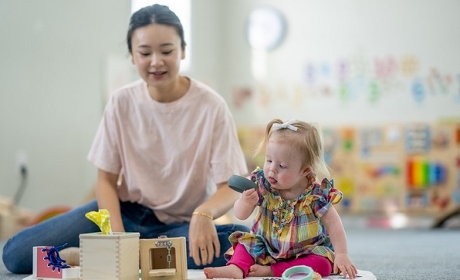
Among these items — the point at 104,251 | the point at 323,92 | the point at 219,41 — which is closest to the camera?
the point at 104,251

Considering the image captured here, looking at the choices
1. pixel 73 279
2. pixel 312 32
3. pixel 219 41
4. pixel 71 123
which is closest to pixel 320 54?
pixel 312 32

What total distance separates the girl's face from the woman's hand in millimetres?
269

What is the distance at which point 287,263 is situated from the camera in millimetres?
1762

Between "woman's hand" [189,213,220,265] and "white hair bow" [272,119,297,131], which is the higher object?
"white hair bow" [272,119,297,131]

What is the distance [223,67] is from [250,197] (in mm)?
4116

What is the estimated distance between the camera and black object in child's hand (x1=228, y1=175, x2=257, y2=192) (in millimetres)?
1684

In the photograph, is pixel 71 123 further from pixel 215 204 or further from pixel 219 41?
pixel 215 204

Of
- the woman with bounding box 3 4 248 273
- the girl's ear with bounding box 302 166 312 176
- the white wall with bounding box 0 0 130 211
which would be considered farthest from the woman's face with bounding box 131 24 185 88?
the white wall with bounding box 0 0 130 211

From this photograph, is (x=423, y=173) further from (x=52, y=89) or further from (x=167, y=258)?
(x=167, y=258)

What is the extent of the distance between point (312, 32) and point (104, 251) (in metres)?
4.09

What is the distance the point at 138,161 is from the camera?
7.30ft

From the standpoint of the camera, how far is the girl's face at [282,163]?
68.0 inches

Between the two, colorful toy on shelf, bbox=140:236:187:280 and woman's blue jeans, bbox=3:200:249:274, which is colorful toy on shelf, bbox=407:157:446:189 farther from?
colorful toy on shelf, bbox=140:236:187:280

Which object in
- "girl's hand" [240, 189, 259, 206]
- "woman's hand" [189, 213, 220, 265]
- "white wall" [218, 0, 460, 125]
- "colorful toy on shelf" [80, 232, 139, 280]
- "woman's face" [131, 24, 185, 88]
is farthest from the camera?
"white wall" [218, 0, 460, 125]
